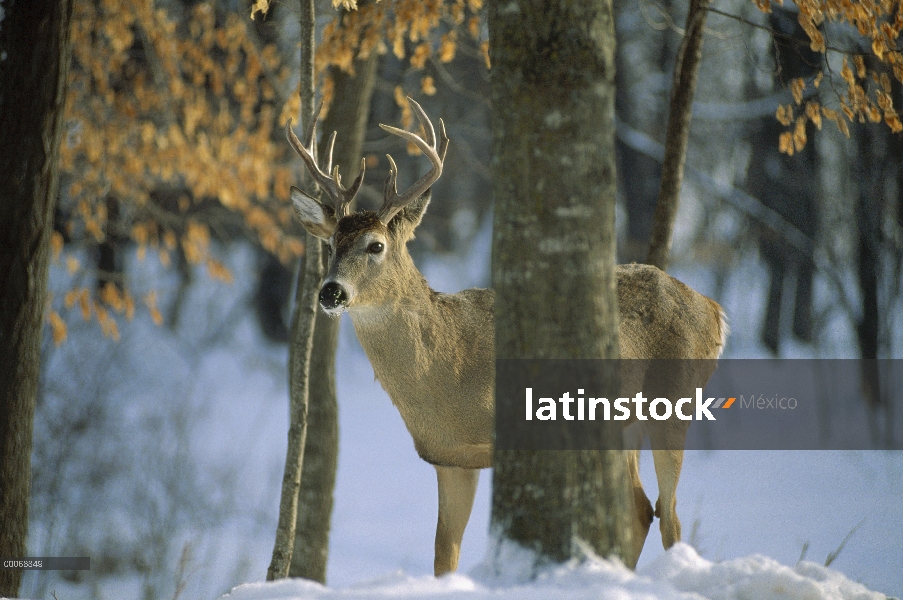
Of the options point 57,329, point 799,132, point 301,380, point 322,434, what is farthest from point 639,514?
point 57,329

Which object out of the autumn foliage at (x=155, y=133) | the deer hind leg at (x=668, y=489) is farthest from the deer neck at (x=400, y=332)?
the autumn foliage at (x=155, y=133)

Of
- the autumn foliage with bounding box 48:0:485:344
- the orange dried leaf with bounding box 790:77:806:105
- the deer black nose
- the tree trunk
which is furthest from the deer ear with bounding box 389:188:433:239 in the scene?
the autumn foliage with bounding box 48:0:485:344

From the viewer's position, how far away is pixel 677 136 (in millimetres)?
7133

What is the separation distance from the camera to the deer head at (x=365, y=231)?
5.21m

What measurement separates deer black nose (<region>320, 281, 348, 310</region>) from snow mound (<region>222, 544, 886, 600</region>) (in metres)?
1.73

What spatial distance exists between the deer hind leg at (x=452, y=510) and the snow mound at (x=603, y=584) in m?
1.90

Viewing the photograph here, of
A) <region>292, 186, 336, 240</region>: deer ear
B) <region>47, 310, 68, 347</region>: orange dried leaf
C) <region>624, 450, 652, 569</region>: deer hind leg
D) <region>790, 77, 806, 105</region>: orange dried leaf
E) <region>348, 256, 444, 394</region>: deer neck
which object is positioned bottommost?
<region>624, 450, 652, 569</region>: deer hind leg

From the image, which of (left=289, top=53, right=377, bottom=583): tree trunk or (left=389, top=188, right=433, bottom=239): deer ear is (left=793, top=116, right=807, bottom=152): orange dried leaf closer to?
(left=389, top=188, right=433, bottom=239): deer ear

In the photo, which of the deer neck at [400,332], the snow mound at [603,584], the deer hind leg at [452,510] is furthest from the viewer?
the deer hind leg at [452,510]

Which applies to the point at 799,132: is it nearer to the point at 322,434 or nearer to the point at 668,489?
the point at 668,489

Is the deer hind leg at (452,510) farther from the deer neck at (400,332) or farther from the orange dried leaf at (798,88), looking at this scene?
the orange dried leaf at (798,88)

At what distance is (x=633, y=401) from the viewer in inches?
233

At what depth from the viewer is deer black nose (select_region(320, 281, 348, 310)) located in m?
5.04

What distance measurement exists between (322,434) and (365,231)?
2497mm
